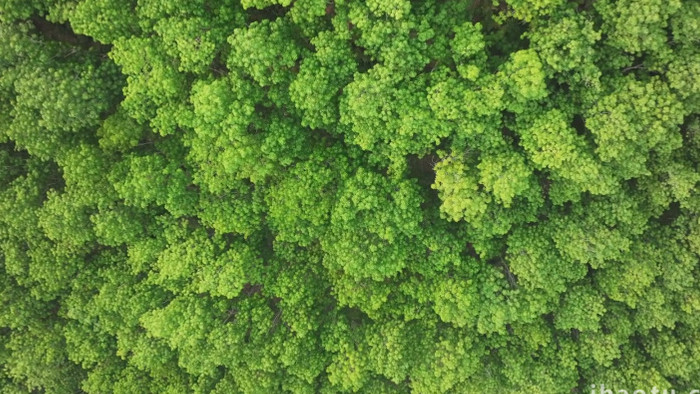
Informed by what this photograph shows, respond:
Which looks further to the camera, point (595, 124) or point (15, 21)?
point (15, 21)

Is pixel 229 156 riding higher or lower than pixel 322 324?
higher

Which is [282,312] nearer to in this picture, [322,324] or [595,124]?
[322,324]

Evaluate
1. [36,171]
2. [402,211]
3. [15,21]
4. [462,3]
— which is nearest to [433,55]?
[462,3]

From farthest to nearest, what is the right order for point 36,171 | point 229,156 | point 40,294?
1. point 40,294
2. point 36,171
3. point 229,156

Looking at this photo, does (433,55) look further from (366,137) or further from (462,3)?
(366,137)

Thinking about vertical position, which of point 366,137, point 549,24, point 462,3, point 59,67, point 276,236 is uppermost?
point 59,67

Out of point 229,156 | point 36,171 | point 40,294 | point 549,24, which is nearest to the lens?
point 549,24
